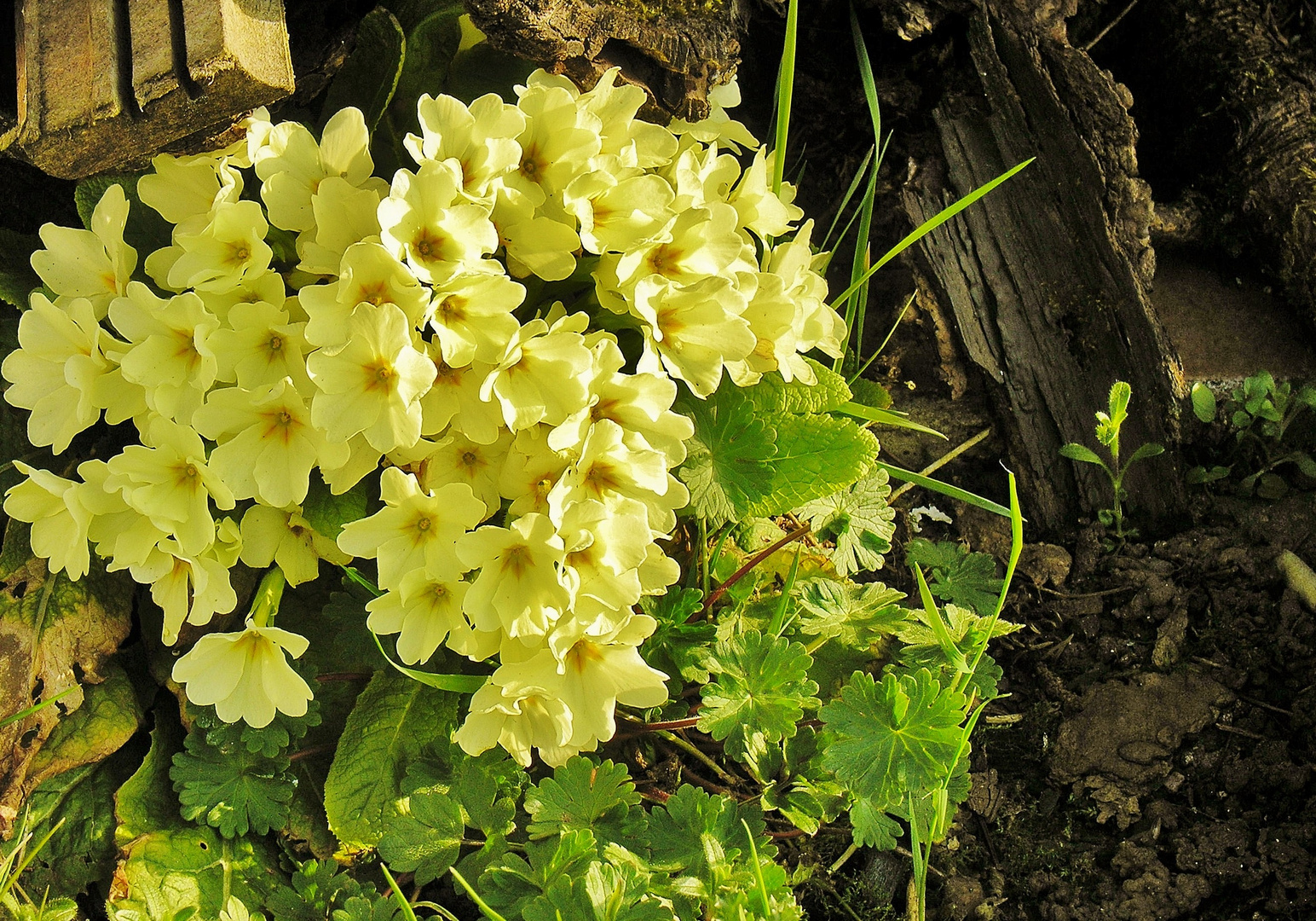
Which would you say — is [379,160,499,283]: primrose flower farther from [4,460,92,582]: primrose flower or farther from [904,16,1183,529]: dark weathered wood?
[904,16,1183,529]: dark weathered wood

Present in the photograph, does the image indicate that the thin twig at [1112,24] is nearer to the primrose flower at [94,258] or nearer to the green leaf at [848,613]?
the green leaf at [848,613]

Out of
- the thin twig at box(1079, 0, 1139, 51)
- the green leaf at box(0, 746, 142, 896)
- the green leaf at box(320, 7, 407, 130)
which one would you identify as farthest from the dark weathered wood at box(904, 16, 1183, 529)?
the green leaf at box(0, 746, 142, 896)

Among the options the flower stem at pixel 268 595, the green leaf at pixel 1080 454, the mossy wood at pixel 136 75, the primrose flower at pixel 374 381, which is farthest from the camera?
the green leaf at pixel 1080 454

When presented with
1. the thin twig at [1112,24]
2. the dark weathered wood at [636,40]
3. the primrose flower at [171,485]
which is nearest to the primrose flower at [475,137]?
the dark weathered wood at [636,40]

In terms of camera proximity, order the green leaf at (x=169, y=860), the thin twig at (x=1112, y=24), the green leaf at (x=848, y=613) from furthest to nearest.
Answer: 1. the thin twig at (x=1112, y=24)
2. the green leaf at (x=848, y=613)
3. the green leaf at (x=169, y=860)

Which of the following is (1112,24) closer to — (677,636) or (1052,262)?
(1052,262)

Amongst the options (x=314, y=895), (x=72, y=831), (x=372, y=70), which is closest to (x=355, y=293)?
(x=372, y=70)
